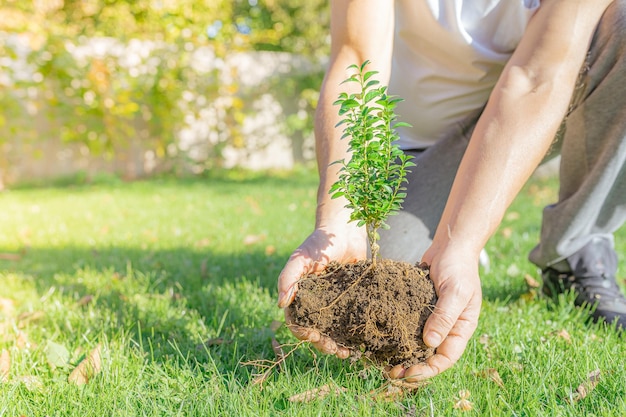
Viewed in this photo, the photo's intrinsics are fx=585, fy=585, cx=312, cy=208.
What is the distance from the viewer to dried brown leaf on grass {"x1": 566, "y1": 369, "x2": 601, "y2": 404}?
1.56 m

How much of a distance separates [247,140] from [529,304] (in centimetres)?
927

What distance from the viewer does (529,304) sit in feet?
8.15

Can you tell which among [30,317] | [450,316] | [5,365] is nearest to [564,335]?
[450,316]

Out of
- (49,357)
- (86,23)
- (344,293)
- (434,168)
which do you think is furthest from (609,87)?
(86,23)

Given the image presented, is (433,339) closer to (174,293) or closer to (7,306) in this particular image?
(174,293)

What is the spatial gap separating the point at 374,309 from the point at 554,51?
3.28ft

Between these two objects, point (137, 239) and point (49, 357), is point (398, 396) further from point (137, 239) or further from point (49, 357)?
point (137, 239)

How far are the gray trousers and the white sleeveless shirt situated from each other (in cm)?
9

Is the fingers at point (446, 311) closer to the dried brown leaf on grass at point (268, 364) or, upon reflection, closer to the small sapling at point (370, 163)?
the small sapling at point (370, 163)

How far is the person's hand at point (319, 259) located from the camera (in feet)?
5.14

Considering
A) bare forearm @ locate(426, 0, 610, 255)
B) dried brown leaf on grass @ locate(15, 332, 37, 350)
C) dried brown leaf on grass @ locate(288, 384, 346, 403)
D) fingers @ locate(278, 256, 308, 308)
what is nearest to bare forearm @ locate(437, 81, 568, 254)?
bare forearm @ locate(426, 0, 610, 255)

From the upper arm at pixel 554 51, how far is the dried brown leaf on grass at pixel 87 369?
60.3 inches

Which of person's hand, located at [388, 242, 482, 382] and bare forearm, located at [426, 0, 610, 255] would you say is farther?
bare forearm, located at [426, 0, 610, 255]

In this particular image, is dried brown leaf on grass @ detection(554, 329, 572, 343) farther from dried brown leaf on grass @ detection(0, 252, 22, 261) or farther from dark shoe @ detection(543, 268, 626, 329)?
dried brown leaf on grass @ detection(0, 252, 22, 261)
